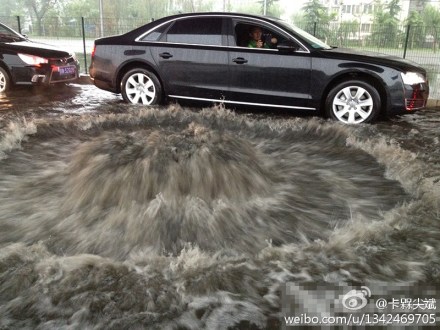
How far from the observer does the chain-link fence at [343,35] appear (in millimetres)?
12180

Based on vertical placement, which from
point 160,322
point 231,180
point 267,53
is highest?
point 267,53

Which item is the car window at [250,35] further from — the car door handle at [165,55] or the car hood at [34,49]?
the car hood at [34,49]

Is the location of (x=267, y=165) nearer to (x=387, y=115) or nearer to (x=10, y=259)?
(x=10, y=259)

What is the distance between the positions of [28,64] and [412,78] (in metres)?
7.18

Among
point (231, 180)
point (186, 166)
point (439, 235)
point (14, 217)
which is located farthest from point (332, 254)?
point (14, 217)

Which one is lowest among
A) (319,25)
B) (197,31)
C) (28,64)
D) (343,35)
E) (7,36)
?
(28,64)

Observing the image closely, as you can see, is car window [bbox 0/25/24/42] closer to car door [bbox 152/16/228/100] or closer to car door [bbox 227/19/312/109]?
car door [bbox 152/16/228/100]

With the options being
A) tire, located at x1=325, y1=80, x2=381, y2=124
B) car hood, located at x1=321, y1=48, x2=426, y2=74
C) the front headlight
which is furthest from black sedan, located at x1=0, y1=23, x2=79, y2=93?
the front headlight

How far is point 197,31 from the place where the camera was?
25.2 feet

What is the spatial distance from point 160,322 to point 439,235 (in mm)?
2135

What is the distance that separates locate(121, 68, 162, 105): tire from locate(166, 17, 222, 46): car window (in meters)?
0.77

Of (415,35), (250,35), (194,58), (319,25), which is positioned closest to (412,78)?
(250,35)

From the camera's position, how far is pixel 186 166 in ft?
12.5

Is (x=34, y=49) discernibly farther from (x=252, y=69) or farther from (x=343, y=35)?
(x=343, y=35)
